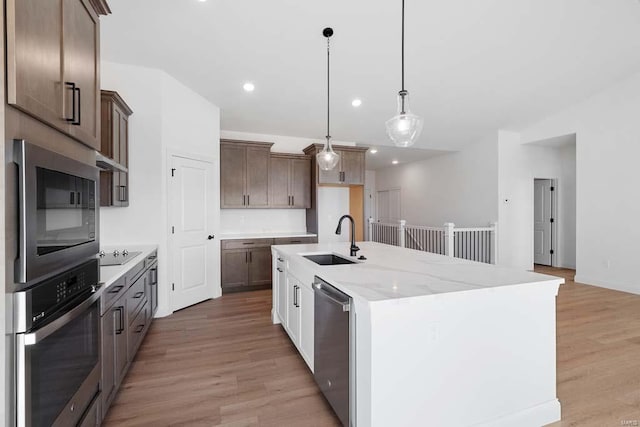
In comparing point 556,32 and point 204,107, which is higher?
point 556,32

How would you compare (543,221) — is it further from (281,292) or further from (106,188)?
(106,188)

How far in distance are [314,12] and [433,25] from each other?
1368 mm

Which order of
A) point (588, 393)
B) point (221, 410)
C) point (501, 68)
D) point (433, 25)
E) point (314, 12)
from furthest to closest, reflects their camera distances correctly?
1. point (501, 68)
2. point (433, 25)
3. point (314, 12)
4. point (588, 393)
5. point (221, 410)

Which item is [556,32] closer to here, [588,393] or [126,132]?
[588,393]

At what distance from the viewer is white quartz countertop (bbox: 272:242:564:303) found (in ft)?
5.26

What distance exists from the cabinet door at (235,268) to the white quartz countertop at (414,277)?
8.35ft

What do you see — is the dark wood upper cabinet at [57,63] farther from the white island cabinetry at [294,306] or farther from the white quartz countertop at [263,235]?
the white quartz countertop at [263,235]

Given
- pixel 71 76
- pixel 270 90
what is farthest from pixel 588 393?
pixel 270 90

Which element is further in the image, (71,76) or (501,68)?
(501,68)

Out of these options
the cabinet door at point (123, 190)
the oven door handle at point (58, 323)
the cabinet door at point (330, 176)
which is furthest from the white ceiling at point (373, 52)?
the oven door handle at point (58, 323)

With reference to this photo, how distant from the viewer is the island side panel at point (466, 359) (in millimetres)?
1513

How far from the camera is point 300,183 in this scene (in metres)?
5.68

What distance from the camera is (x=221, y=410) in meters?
2.03

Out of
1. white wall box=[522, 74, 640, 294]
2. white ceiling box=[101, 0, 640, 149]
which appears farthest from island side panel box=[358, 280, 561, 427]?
white wall box=[522, 74, 640, 294]
